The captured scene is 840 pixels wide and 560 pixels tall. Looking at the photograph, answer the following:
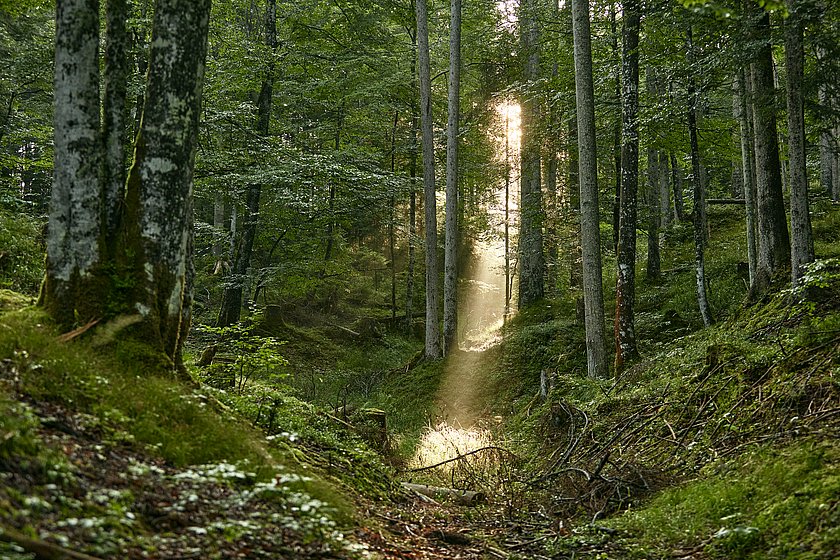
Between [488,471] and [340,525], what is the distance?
442 cm

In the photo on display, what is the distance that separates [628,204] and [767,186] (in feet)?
7.44

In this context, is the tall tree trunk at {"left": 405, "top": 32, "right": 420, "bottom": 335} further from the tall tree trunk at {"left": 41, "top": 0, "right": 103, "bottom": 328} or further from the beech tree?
the tall tree trunk at {"left": 41, "top": 0, "right": 103, "bottom": 328}

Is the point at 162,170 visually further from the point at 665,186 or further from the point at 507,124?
the point at 665,186

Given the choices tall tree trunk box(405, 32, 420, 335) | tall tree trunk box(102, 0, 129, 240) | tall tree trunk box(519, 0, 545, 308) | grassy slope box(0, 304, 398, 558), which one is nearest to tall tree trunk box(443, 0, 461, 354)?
tall tree trunk box(519, 0, 545, 308)

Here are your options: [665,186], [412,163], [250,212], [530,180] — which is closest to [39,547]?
[250,212]

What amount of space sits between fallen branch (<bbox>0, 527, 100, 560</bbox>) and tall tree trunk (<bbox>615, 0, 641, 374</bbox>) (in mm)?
9858

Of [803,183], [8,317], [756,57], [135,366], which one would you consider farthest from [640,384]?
[8,317]

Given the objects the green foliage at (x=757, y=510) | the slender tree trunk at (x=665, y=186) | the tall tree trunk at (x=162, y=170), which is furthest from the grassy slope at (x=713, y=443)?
the slender tree trunk at (x=665, y=186)

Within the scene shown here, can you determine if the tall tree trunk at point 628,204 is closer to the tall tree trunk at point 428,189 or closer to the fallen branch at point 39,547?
the tall tree trunk at point 428,189

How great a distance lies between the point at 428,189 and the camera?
55.1 ft

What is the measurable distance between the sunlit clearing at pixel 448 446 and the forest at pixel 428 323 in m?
0.07

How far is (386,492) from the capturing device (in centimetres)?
595

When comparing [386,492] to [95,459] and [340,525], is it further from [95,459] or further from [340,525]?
[95,459]

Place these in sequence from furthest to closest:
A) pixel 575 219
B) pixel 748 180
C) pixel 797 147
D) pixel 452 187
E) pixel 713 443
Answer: pixel 575 219
pixel 452 187
pixel 748 180
pixel 797 147
pixel 713 443
